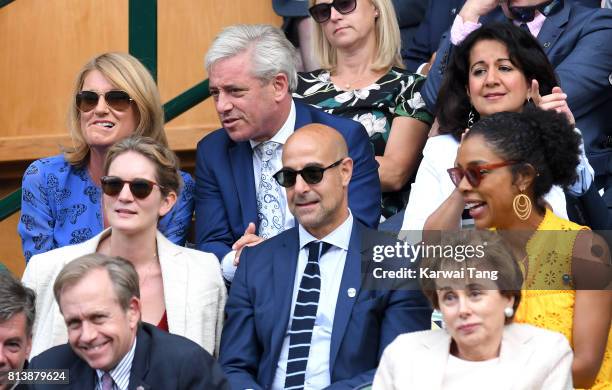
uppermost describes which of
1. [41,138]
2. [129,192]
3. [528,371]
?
[41,138]

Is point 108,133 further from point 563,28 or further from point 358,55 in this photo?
point 563,28

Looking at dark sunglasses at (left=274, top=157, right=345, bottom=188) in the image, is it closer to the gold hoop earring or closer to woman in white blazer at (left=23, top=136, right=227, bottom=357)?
woman in white blazer at (left=23, top=136, right=227, bottom=357)

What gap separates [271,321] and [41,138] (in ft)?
8.73

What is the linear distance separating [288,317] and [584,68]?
5.66ft

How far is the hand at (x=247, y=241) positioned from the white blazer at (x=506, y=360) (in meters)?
1.07

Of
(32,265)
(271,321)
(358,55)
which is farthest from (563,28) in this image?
(32,265)

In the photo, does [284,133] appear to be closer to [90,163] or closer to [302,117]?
[302,117]

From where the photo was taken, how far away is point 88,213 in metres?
6.05

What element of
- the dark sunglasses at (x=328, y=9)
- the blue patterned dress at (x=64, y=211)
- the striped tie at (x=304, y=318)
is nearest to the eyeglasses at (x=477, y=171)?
the striped tie at (x=304, y=318)

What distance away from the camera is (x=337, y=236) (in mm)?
5387

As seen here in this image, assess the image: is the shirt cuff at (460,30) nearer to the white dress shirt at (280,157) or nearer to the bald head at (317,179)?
the white dress shirt at (280,157)

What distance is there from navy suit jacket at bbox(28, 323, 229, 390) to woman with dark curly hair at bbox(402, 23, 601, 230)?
1.21 m

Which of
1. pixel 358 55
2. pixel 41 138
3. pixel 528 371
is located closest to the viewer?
pixel 528 371

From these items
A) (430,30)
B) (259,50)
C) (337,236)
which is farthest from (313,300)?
(430,30)
